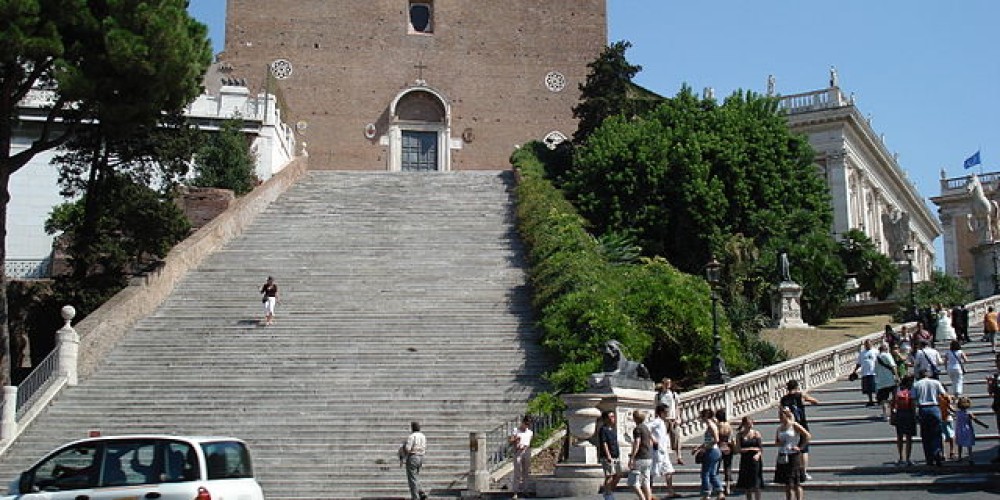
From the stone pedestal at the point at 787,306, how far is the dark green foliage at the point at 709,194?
0.46 m

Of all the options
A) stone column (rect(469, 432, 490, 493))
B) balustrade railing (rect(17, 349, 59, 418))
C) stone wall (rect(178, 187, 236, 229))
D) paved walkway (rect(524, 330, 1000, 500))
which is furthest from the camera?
stone wall (rect(178, 187, 236, 229))

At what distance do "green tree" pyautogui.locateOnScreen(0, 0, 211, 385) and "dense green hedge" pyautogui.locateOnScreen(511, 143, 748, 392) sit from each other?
26.3 ft

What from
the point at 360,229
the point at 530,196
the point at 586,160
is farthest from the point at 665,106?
the point at 360,229

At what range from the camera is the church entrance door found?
46062 mm

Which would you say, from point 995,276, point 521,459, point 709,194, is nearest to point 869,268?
point 995,276

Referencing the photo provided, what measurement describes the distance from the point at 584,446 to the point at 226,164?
20835 mm

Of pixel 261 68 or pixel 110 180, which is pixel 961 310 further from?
pixel 261 68

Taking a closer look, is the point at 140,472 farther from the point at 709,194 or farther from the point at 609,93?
the point at 609,93

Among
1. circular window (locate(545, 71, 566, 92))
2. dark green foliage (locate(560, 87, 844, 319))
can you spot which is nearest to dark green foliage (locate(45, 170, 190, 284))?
dark green foliage (locate(560, 87, 844, 319))

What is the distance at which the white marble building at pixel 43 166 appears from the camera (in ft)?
101

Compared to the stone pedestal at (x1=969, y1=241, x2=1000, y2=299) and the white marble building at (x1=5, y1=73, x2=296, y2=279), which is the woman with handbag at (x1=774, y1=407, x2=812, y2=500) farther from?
the stone pedestal at (x1=969, y1=241, x2=1000, y2=299)

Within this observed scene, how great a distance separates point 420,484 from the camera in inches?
632

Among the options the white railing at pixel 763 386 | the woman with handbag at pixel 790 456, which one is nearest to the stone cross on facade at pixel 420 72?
the white railing at pixel 763 386

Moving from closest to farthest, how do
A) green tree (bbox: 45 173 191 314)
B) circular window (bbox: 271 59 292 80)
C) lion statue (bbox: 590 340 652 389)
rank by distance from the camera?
lion statue (bbox: 590 340 652 389)
green tree (bbox: 45 173 191 314)
circular window (bbox: 271 59 292 80)
